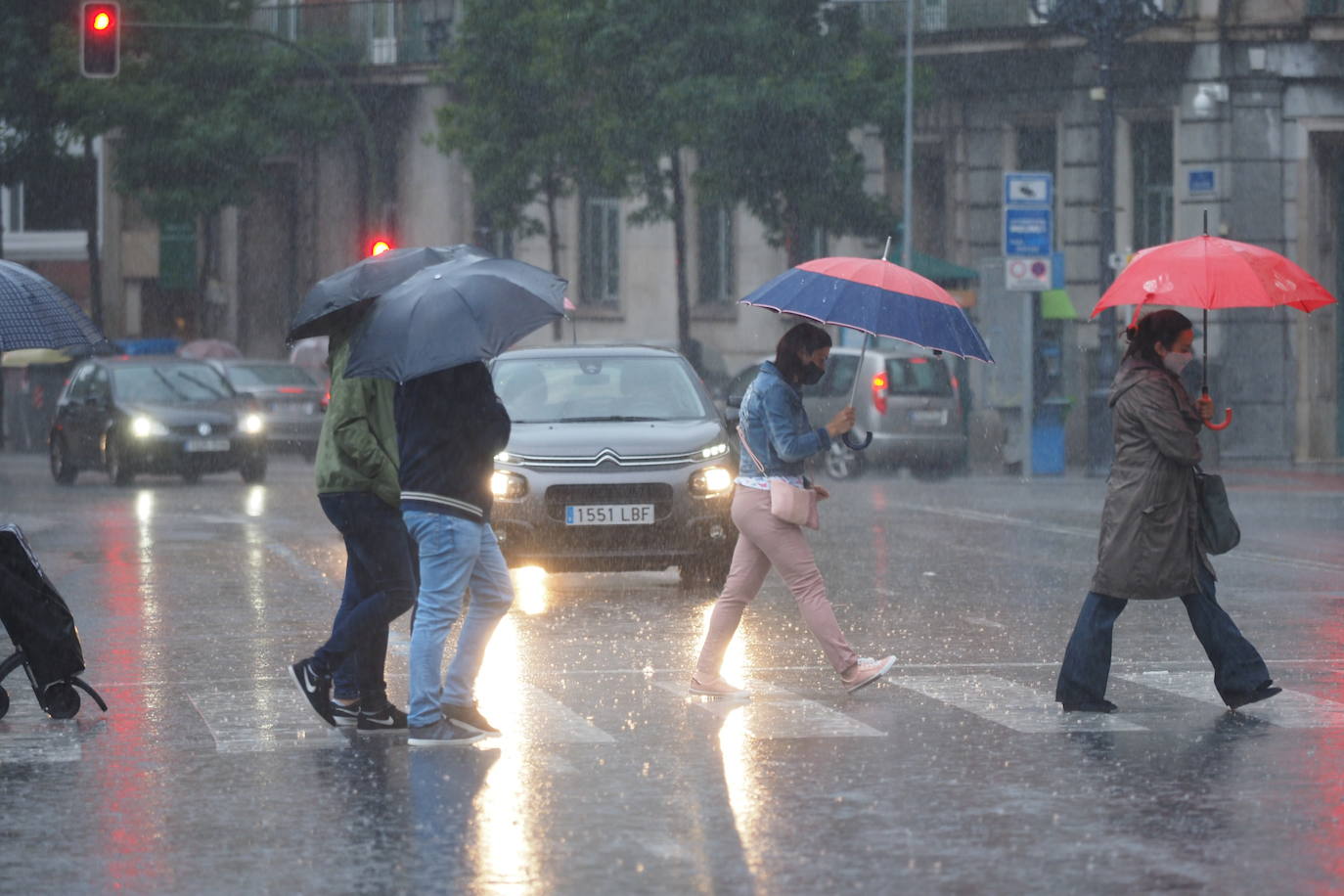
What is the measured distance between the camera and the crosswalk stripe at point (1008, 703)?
31.1 feet

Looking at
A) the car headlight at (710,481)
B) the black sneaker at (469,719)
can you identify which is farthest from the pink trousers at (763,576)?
the car headlight at (710,481)

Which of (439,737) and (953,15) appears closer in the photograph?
(439,737)

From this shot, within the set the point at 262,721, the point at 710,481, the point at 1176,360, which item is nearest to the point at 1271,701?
the point at 1176,360

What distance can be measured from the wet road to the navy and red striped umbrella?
4.81 feet

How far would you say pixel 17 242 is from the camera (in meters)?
56.3

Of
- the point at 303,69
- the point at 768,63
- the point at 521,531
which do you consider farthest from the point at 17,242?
the point at 521,531

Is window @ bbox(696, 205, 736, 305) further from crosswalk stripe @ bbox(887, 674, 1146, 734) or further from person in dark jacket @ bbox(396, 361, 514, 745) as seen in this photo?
person in dark jacket @ bbox(396, 361, 514, 745)

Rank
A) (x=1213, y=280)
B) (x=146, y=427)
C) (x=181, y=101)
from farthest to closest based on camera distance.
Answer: (x=181, y=101)
(x=146, y=427)
(x=1213, y=280)

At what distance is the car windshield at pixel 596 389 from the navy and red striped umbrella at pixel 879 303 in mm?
5159

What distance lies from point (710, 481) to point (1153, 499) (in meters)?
5.55

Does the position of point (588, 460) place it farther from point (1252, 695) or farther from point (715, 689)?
point (1252, 695)

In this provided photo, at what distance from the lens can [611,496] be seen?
14.7 meters

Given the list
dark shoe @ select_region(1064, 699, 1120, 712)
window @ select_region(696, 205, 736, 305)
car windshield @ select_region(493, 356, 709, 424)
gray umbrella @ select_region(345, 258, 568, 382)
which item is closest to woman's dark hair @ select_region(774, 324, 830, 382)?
gray umbrella @ select_region(345, 258, 568, 382)

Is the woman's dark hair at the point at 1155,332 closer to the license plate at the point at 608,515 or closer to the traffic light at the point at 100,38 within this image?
the license plate at the point at 608,515
